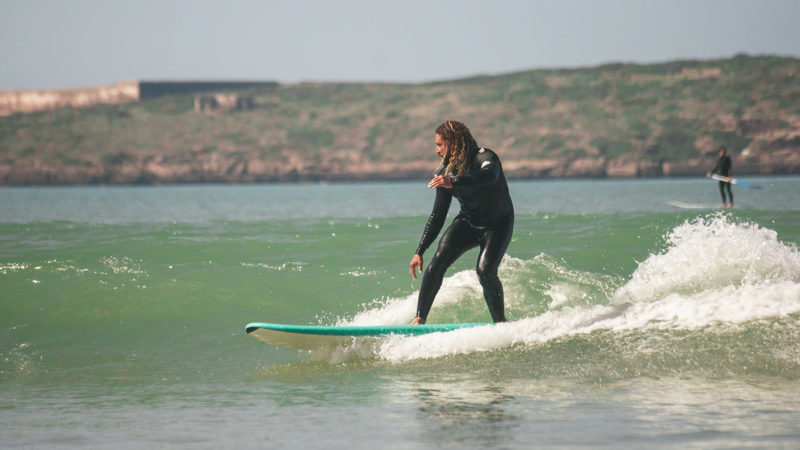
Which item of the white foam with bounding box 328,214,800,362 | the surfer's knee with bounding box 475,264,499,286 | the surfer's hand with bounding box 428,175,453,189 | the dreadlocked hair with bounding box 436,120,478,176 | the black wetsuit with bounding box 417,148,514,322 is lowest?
the white foam with bounding box 328,214,800,362

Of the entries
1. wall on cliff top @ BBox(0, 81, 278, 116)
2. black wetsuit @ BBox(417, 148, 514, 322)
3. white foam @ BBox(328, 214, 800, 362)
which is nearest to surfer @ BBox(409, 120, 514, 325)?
black wetsuit @ BBox(417, 148, 514, 322)

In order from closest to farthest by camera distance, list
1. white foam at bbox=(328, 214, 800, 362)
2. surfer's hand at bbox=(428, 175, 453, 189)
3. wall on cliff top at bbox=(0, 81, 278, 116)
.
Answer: surfer's hand at bbox=(428, 175, 453, 189) → white foam at bbox=(328, 214, 800, 362) → wall on cliff top at bbox=(0, 81, 278, 116)

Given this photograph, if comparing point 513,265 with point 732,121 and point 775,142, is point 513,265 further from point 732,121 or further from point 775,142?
point 732,121

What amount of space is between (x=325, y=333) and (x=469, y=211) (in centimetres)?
153

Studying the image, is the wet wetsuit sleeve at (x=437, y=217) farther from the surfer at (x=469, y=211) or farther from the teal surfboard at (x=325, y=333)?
the teal surfboard at (x=325, y=333)

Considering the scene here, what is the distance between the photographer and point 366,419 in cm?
605

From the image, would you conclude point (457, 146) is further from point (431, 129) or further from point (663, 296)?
point (431, 129)

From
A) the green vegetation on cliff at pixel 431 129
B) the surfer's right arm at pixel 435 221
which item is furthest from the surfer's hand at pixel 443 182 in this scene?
the green vegetation on cliff at pixel 431 129

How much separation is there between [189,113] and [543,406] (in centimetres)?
15532

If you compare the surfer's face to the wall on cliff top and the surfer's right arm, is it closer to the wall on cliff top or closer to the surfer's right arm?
the surfer's right arm

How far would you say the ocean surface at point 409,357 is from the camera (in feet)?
18.8

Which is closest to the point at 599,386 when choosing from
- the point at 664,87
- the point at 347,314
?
the point at 347,314

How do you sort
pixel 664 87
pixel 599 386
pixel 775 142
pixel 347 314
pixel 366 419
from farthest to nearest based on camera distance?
1. pixel 664 87
2. pixel 775 142
3. pixel 347 314
4. pixel 599 386
5. pixel 366 419

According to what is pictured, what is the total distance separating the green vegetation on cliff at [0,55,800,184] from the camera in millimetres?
127938
